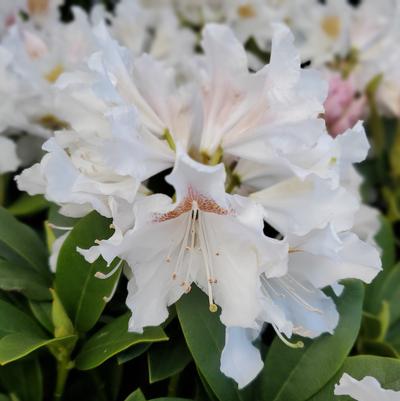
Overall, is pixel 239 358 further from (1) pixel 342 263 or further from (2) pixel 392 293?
(2) pixel 392 293

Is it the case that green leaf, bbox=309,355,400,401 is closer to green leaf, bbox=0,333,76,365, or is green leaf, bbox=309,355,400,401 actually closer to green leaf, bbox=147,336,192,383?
green leaf, bbox=147,336,192,383

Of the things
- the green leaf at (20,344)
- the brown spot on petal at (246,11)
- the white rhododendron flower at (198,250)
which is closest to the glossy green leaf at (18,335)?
the green leaf at (20,344)

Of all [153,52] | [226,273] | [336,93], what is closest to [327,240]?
[226,273]

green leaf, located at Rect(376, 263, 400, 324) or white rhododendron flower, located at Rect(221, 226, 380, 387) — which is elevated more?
white rhododendron flower, located at Rect(221, 226, 380, 387)

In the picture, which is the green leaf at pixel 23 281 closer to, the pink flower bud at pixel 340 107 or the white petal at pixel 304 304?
the white petal at pixel 304 304

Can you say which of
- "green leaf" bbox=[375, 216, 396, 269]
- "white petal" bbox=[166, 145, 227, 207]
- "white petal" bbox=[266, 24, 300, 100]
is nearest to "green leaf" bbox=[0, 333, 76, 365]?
"white petal" bbox=[166, 145, 227, 207]

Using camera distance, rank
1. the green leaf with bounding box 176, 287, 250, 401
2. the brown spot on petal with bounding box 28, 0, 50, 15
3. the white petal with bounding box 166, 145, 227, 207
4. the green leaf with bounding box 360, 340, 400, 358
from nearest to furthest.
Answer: the white petal with bounding box 166, 145, 227, 207 → the green leaf with bounding box 176, 287, 250, 401 → the green leaf with bounding box 360, 340, 400, 358 → the brown spot on petal with bounding box 28, 0, 50, 15

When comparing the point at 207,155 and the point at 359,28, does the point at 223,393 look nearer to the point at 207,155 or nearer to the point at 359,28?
the point at 207,155
